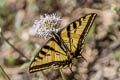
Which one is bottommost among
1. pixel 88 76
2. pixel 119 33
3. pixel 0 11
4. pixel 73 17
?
pixel 88 76

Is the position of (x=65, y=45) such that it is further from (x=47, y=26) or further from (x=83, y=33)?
(x=47, y=26)

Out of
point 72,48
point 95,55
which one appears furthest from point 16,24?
point 72,48

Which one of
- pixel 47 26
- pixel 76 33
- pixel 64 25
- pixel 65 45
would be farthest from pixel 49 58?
pixel 64 25

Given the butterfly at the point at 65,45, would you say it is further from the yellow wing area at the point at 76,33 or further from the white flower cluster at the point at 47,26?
the white flower cluster at the point at 47,26

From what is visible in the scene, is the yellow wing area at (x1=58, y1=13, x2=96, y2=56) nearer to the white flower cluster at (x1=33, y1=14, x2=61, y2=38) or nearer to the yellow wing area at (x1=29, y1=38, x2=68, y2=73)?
the yellow wing area at (x1=29, y1=38, x2=68, y2=73)

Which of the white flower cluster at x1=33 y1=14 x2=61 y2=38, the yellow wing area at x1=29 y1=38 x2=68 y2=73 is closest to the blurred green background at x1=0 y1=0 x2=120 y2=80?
the white flower cluster at x1=33 y1=14 x2=61 y2=38

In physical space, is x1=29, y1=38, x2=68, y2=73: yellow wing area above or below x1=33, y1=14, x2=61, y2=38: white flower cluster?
below

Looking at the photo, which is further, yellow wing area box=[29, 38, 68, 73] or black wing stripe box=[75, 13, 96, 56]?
black wing stripe box=[75, 13, 96, 56]

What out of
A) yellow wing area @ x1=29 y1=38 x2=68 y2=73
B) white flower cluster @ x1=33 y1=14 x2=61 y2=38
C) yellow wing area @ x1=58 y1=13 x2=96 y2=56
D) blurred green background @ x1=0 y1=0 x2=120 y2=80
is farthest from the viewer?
blurred green background @ x1=0 y1=0 x2=120 y2=80

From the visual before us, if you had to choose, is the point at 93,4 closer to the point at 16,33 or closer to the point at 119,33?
the point at 119,33
